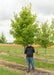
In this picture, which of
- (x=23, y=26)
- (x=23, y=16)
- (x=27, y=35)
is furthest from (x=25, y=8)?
(x=27, y=35)

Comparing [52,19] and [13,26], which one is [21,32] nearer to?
[13,26]

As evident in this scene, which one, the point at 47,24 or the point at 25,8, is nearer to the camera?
the point at 25,8

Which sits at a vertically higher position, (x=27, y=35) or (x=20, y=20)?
(x=20, y=20)

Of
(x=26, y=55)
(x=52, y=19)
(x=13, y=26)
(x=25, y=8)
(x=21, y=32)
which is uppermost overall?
(x=25, y=8)

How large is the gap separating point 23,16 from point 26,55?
350 centimetres

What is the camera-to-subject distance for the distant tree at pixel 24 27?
8.55m

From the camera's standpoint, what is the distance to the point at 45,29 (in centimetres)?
1400

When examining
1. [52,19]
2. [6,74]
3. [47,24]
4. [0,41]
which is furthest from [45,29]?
[0,41]

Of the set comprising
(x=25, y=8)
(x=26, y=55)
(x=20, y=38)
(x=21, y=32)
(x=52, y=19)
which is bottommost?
(x=26, y=55)

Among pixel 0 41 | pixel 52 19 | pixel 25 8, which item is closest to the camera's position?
pixel 25 8

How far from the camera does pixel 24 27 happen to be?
28.8 ft

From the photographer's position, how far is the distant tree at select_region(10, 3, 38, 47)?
855 cm

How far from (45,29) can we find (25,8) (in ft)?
18.9

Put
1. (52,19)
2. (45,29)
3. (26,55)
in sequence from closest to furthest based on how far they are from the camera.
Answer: (26,55) < (52,19) < (45,29)
